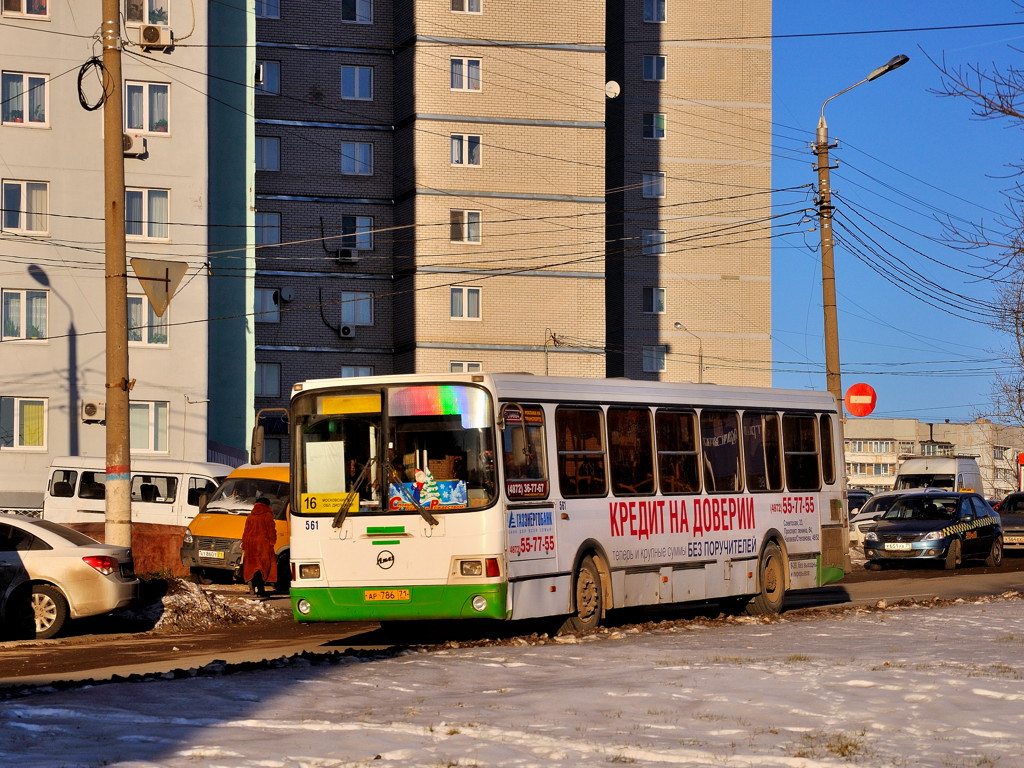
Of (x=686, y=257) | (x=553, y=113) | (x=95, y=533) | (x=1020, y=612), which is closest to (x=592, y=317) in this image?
(x=553, y=113)

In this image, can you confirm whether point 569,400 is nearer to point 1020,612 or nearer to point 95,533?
point 1020,612

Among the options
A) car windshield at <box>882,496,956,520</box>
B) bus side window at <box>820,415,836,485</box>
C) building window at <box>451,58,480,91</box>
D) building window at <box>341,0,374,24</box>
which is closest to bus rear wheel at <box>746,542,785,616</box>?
bus side window at <box>820,415,836,485</box>

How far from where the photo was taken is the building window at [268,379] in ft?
201

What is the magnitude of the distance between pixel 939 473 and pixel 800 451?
37.4 m

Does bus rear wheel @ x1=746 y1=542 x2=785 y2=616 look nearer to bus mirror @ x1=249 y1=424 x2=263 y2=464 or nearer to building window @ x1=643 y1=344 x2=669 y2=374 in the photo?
bus mirror @ x1=249 y1=424 x2=263 y2=464

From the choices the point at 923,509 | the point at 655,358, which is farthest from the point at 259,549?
the point at 655,358

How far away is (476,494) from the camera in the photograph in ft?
50.1

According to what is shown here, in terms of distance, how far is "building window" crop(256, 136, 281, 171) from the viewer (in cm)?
6194

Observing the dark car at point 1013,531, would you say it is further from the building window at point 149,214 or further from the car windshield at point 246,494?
the building window at point 149,214

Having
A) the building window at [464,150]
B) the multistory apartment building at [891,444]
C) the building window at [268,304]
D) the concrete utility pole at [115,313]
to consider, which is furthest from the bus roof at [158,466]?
the multistory apartment building at [891,444]

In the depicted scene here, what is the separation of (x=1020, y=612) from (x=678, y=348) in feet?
180

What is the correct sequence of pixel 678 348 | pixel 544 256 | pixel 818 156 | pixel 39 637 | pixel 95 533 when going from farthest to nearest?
pixel 678 348
pixel 544 256
pixel 818 156
pixel 95 533
pixel 39 637

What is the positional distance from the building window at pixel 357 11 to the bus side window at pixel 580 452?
4861 centimetres

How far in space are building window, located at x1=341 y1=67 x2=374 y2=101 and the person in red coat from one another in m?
41.4
